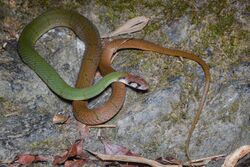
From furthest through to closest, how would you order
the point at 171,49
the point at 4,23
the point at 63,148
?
the point at 4,23 < the point at 171,49 < the point at 63,148

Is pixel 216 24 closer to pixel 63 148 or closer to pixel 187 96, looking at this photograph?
pixel 187 96

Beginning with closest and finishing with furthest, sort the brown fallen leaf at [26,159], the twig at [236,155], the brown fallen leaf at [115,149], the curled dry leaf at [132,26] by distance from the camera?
the twig at [236,155] → the brown fallen leaf at [26,159] → the brown fallen leaf at [115,149] → the curled dry leaf at [132,26]

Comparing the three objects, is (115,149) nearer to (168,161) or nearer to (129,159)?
(129,159)

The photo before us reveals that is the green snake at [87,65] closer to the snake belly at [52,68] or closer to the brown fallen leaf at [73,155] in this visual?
the snake belly at [52,68]

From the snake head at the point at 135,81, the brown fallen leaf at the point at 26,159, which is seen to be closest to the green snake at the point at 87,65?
the snake head at the point at 135,81

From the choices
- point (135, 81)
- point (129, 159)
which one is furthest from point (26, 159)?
point (135, 81)

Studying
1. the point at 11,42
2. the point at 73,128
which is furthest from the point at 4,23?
the point at 73,128
